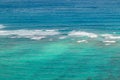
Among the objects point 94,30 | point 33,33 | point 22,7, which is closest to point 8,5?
point 22,7

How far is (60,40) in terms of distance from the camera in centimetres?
846

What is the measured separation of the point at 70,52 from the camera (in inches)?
303

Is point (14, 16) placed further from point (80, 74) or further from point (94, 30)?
point (80, 74)

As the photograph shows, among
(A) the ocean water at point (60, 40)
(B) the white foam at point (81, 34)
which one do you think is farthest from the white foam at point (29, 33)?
(B) the white foam at point (81, 34)

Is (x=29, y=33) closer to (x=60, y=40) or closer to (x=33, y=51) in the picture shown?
(x=60, y=40)

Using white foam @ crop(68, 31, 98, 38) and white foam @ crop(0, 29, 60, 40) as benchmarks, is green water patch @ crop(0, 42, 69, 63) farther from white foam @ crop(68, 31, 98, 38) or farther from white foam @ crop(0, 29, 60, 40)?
white foam @ crop(68, 31, 98, 38)

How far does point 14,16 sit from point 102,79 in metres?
5.02

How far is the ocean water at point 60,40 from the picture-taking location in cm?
683

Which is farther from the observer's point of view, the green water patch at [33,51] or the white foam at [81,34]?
the white foam at [81,34]

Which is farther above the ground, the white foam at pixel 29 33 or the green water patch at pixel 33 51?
the white foam at pixel 29 33

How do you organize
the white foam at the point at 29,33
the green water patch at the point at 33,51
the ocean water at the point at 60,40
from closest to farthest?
the ocean water at the point at 60,40
the green water patch at the point at 33,51
the white foam at the point at 29,33

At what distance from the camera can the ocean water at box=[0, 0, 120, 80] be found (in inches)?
269

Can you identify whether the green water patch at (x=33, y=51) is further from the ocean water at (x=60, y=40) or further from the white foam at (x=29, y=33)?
the white foam at (x=29, y=33)

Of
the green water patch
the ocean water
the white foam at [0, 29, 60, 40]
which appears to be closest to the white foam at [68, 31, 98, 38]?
the ocean water
